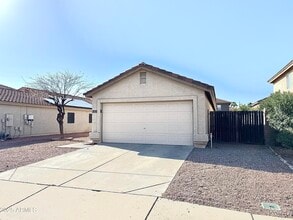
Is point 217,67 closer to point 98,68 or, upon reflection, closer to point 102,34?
point 98,68

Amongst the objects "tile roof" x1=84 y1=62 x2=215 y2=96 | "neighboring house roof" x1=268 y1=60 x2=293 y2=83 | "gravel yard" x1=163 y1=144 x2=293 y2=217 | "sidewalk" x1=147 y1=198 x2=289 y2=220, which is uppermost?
"neighboring house roof" x1=268 y1=60 x2=293 y2=83

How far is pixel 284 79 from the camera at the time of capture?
1842 centimetres

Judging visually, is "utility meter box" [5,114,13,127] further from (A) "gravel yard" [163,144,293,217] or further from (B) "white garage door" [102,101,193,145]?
(A) "gravel yard" [163,144,293,217]

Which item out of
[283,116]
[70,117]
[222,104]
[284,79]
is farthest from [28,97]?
[222,104]

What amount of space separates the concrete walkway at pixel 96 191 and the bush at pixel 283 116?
5482 mm

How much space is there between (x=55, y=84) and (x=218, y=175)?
16161 millimetres

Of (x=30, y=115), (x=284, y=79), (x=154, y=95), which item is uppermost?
→ (x=284, y=79)

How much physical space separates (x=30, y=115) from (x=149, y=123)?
12.5 meters

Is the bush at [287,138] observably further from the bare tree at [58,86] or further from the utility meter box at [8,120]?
the utility meter box at [8,120]

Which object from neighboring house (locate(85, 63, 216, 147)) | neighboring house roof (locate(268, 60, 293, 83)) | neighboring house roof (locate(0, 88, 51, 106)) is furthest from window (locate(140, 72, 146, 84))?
neighboring house roof (locate(0, 88, 51, 106))

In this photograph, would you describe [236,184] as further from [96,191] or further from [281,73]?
[281,73]

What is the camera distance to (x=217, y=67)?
2100cm

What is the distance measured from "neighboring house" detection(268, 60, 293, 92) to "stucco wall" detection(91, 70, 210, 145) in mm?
8554

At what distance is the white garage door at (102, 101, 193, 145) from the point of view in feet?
39.9
